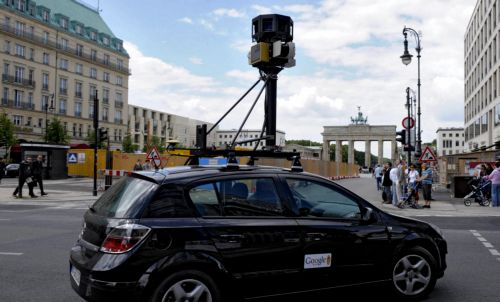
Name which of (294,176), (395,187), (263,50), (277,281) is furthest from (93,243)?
(395,187)

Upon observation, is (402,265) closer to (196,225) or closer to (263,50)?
(196,225)

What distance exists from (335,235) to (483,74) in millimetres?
56892

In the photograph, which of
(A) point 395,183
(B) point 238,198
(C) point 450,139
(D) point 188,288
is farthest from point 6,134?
(C) point 450,139

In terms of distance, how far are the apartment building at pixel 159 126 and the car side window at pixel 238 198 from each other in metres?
93.3

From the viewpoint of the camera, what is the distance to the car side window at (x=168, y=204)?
454cm

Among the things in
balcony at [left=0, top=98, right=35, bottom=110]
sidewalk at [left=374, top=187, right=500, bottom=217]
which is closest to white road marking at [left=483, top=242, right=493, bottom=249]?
sidewalk at [left=374, top=187, right=500, bottom=217]

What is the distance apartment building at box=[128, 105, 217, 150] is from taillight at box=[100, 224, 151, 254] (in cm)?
9374

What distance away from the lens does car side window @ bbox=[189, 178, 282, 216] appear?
15.6 ft

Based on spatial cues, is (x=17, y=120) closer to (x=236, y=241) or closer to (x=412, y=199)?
(x=412, y=199)

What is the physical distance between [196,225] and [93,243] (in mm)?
980

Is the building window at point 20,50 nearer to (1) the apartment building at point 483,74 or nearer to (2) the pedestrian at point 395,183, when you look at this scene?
(1) the apartment building at point 483,74

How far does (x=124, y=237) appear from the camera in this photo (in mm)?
4355

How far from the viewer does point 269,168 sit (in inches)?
210

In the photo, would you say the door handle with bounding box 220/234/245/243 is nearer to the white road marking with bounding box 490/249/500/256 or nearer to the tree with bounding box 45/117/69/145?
the white road marking with bounding box 490/249/500/256
